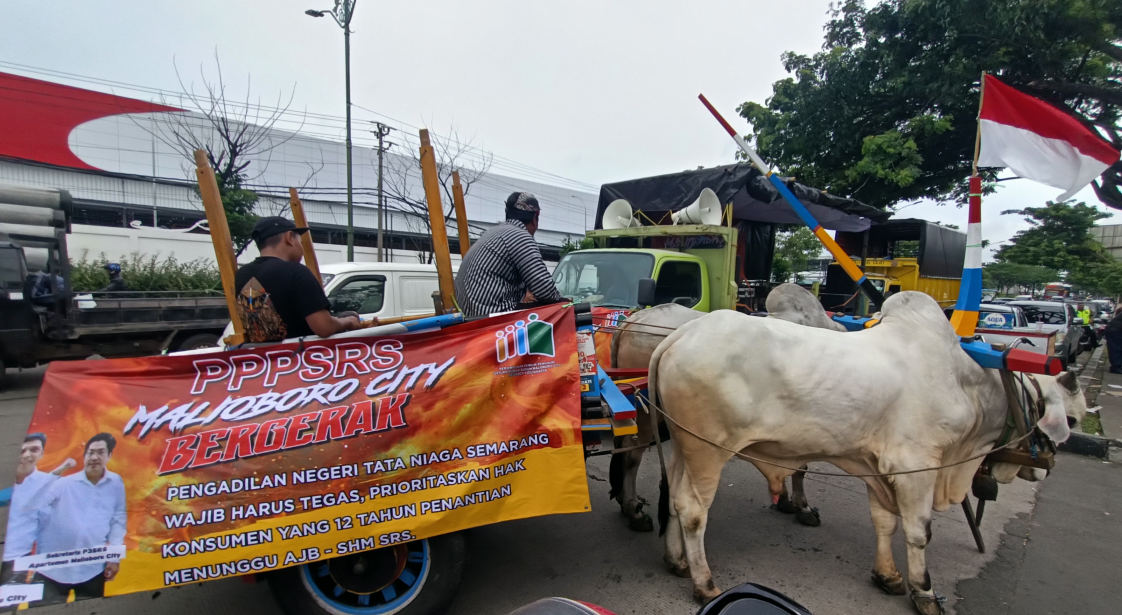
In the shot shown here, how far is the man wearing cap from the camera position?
2.81 meters

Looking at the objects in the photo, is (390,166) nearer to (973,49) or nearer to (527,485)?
(973,49)

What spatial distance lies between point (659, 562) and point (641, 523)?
45 cm

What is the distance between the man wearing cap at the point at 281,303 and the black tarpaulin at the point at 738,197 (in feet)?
19.4

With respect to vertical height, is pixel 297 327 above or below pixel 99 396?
above

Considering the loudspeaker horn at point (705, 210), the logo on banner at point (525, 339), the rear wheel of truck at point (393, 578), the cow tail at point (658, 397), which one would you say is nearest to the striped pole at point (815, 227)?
the loudspeaker horn at point (705, 210)

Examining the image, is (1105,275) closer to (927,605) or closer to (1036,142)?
(1036,142)

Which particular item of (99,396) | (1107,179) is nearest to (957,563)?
(99,396)

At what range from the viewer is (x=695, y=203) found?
24.4 ft

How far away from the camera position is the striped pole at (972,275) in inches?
152

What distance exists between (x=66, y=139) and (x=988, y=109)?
3347cm

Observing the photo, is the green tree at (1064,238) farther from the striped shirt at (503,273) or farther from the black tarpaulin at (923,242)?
the striped shirt at (503,273)

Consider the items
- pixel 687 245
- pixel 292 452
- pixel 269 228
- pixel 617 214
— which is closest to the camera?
pixel 292 452

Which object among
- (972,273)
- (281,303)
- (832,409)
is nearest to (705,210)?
(972,273)

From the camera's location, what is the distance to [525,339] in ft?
9.48
